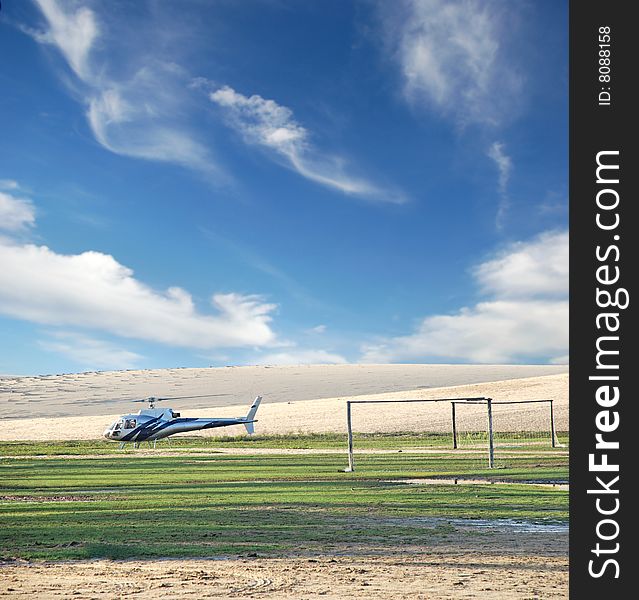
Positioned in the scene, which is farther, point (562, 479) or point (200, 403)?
point (200, 403)

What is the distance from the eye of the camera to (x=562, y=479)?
78.0 feet

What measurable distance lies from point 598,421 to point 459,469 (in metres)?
23.9

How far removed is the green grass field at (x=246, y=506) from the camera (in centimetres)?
1151

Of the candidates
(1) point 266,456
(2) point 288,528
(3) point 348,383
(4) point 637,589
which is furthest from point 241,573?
(3) point 348,383

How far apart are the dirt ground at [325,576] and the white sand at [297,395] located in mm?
53451

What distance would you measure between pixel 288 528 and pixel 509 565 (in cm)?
423

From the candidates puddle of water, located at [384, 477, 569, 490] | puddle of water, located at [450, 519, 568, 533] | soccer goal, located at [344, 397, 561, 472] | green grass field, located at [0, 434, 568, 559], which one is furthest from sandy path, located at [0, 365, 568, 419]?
puddle of water, located at [450, 519, 568, 533]

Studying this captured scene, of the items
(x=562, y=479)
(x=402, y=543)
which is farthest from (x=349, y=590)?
(x=562, y=479)

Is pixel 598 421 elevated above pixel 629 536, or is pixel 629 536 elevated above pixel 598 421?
pixel 598 421

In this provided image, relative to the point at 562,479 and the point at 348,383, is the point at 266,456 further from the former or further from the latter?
the point at 348,383

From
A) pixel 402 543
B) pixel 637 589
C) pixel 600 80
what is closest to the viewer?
pixel 637 589

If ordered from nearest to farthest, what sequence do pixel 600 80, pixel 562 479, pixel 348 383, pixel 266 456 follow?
1. pixel 600 80
2. pixel 562 479
3. pixel 266 456
4. pixel 348 383

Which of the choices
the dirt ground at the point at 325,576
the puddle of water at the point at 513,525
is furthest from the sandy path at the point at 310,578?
the puddle of water at the point at 513,525

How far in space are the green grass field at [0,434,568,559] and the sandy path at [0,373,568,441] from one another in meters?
32.4
